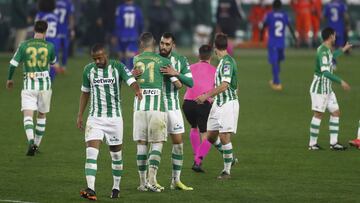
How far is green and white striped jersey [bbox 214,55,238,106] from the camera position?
17.1 meters

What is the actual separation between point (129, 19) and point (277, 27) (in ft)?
17.9

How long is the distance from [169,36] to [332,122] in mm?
6095

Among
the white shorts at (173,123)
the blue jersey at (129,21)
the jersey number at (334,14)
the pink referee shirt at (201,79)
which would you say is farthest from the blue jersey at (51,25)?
the white shorts at (173,123)

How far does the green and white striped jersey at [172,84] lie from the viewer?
16094mm

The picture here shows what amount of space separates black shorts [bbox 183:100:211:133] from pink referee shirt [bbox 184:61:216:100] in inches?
5.0

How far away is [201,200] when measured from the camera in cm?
1557

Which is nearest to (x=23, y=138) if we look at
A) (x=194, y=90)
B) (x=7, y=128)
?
(x=7, y=128)

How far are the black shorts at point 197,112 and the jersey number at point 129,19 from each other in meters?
17.0

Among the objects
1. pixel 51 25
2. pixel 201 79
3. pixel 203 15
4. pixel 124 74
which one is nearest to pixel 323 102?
pixel 201 79

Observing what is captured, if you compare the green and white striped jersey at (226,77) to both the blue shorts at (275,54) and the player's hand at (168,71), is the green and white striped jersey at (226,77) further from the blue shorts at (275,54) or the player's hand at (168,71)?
the blue shorts at (275,54)

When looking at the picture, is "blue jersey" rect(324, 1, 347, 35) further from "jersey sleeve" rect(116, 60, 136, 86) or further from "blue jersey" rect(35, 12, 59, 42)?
"jersey sleeve" rect(116, 60, 136, 86)

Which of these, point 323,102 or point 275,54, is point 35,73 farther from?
point 275,54

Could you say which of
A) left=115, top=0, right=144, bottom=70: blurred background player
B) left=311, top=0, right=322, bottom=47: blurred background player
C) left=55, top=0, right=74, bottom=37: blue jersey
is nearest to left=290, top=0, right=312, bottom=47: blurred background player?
left=311, top=0, right=322, bottom=47: blurred background player

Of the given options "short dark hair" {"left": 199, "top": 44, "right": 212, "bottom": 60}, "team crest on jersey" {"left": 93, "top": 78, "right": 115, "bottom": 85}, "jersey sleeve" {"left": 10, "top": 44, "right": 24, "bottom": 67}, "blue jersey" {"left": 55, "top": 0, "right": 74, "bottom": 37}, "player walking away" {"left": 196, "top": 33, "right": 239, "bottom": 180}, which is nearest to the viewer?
"team crest on jersey" {"left": 93, "top": 78, "right": 115, "bottom": 85}
